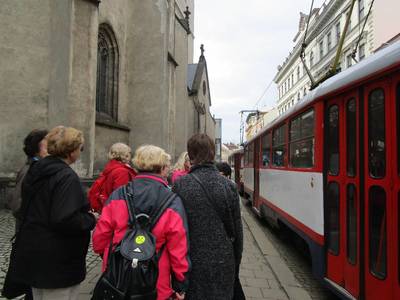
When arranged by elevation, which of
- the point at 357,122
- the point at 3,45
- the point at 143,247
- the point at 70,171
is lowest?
the point at 143,247

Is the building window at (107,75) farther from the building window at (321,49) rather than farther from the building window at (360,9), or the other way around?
the building window at (321,49)

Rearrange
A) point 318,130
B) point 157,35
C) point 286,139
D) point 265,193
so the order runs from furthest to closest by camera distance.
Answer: point 157,35, point 265,193, point 286,139, point 318,130

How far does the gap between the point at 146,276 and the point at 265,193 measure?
25.3ft

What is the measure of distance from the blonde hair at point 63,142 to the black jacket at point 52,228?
0.44 ft

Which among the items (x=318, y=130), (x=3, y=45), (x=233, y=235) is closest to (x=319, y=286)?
(x=318, y=130)

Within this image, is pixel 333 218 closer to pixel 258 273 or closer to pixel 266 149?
pixel 258 273

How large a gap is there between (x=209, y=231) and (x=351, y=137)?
2.37 metres

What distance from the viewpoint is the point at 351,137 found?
163 inches

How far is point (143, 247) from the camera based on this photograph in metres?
2.22

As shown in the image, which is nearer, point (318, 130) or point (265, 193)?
point (318, 130)

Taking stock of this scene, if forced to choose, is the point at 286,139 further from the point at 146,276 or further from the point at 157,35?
the point at 157,35

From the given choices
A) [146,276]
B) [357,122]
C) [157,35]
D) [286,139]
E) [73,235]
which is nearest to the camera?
[146,276]

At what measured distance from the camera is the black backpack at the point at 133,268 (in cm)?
216

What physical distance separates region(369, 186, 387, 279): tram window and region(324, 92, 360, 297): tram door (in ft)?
0.75
